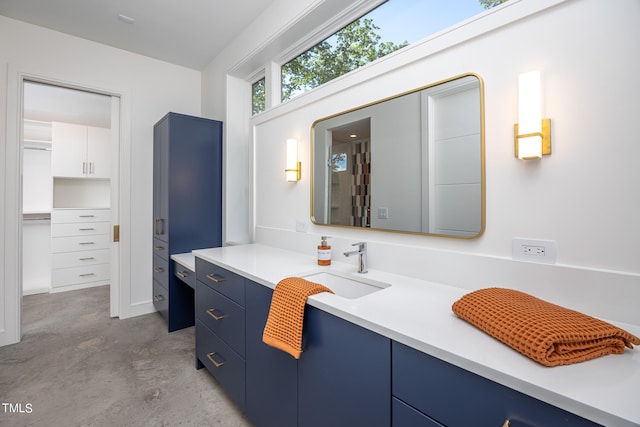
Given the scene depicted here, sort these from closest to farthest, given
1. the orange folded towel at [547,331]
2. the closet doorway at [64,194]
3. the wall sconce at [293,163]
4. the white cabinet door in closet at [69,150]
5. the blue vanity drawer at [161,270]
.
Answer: the orange folded towel at [547,331], the wall sconce at [293,163], the blue vanity drawer at [161,270], the closet doorway at [64,194], the white cabinet door in closet at [69,150]

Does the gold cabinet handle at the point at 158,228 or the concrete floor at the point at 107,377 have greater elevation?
the gold cabinet handle at the point at 158,228

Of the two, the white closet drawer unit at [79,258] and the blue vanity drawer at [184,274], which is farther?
the white closet drawer unit at [79,258]

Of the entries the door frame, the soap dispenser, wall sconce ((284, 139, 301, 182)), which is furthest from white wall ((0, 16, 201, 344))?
the soap dispenser

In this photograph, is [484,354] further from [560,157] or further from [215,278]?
[215,278]

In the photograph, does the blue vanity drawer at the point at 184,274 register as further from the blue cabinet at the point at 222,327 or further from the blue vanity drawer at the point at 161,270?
the blue cabinet at the point at 222,327

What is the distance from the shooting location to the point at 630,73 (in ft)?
2.85

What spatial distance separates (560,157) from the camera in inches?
39.0

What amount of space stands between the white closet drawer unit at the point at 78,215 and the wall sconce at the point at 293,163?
3.42m

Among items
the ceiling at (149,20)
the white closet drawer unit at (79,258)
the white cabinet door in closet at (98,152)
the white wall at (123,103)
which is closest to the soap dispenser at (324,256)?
the ceiling at (149,20)

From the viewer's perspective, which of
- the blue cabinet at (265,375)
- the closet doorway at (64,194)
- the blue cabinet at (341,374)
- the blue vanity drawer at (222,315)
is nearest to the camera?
the blue cabinet at (341,374)

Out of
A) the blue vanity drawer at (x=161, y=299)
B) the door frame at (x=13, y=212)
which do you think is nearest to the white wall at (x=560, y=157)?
the blue vanity drawer at (x=161, y=299)

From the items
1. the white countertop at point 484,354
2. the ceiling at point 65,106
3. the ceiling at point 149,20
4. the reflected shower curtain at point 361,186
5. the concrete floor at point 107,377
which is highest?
the ceiling at point 149,20

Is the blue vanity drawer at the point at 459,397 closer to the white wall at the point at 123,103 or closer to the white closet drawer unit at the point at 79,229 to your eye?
the white wall at the point at 123,103

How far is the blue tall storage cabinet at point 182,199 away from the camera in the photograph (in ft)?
8.85
